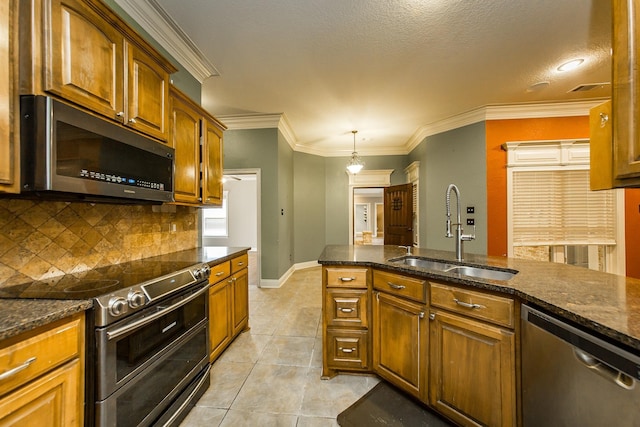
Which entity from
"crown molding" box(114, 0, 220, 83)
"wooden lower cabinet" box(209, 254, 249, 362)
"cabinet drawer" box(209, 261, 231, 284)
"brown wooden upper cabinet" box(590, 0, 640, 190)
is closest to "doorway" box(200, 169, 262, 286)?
"crown molding" box(114, 0, 220, 83)

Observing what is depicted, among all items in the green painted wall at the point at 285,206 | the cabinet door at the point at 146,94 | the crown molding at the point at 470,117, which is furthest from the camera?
the green painted wall at the point at 285,206

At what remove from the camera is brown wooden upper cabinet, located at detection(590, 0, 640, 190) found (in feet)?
3.22

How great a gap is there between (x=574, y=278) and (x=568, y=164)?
3388 millimetres

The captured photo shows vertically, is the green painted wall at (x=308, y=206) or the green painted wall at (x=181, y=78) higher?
the green painted wall at (x=181, y=78)

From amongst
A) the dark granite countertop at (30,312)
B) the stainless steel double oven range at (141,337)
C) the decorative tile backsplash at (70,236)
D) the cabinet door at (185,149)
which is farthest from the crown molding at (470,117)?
the dark granite countertop at (30,312)

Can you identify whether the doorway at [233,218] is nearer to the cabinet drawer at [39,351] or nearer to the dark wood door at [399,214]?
the dark wood door at [399,214]

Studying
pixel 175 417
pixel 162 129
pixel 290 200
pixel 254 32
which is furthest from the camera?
pixel 290 200

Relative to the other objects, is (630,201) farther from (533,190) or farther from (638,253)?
(533,190)

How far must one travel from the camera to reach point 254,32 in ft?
7.64

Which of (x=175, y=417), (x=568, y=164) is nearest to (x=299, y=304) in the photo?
(x=175, y=417)

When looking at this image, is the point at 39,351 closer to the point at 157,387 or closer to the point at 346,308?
the point at 157,387

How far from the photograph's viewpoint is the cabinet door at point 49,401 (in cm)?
80

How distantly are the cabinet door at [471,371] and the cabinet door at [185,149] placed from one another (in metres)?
2.16

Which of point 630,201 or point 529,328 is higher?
point 630,201
